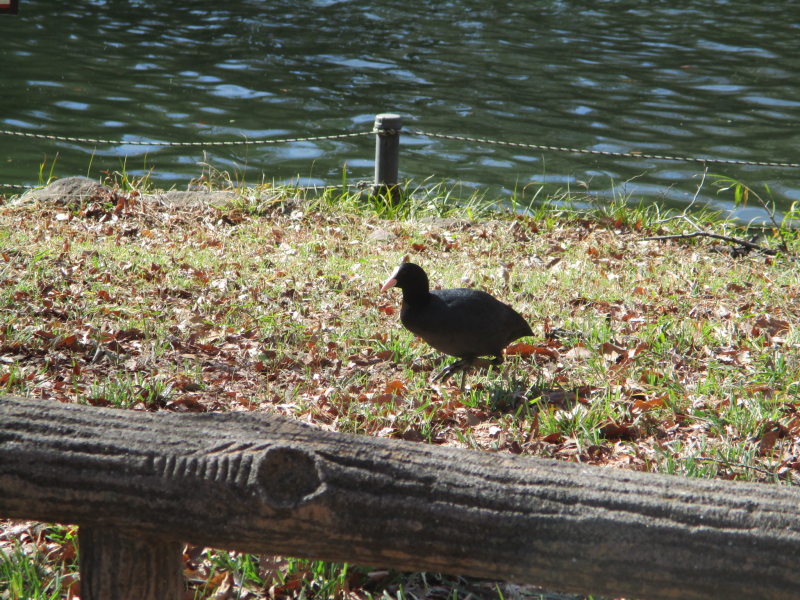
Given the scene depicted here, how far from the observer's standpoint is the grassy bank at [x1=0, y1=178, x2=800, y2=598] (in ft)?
9.94

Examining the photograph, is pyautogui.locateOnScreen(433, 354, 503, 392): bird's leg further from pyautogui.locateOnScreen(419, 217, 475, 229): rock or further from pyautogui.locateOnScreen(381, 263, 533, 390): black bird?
pyautogui.locateOnScreen(419, 217, 475, 229): rock

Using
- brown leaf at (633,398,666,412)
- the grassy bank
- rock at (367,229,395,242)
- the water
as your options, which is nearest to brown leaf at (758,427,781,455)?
the grassy bank

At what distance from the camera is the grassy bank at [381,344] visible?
3.03 meters

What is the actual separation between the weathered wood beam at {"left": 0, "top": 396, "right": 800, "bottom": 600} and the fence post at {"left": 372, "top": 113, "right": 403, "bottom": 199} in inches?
247

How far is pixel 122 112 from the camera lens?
12.1 meters

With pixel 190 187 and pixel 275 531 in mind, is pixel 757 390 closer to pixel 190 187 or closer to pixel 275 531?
pixel 275 531

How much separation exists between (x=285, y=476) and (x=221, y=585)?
1.11 m

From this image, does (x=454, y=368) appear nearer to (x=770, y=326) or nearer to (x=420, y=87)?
(x=770, y=326)

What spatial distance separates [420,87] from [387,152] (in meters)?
7.00

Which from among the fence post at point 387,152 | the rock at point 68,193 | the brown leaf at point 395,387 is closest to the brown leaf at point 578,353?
the brown leaf at point 395,387

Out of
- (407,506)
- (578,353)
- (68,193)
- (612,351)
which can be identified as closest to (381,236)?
(578,353)

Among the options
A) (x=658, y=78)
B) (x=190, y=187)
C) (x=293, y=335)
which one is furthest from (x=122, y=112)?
(x=658, y=78)

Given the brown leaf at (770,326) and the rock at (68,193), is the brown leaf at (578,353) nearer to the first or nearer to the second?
the brown leaf at (770,326)

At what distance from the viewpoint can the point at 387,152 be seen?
24.8 feet
